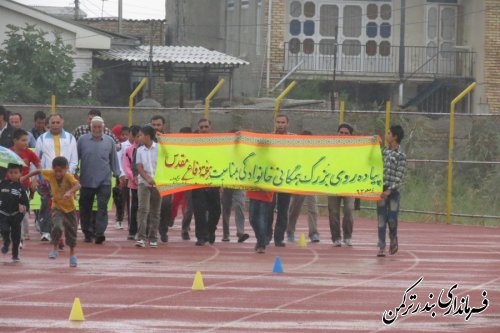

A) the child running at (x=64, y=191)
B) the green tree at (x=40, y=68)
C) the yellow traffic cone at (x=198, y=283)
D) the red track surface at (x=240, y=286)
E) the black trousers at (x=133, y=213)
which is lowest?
the red track surface at (x=240, y=286)

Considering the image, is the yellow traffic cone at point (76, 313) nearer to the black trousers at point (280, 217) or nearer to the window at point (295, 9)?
the black trousers at point (280, 217)

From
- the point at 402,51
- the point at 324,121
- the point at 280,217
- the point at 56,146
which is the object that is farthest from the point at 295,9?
the point at 56,146

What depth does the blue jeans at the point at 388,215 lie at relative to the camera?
Result: 2006 centimetres

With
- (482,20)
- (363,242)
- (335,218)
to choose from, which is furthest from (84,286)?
(482,20)

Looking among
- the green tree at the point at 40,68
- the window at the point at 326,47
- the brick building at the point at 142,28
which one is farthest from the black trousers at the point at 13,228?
the brick building at the point at 142,28

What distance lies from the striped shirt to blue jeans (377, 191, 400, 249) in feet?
0.58

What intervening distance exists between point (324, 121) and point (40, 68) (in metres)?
12.7

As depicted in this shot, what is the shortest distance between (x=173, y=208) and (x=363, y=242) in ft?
10.5

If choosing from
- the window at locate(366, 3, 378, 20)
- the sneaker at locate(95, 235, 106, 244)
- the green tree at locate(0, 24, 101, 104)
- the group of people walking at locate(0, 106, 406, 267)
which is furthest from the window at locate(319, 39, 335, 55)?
the sneaker at locate(95, 235, 106, 244)

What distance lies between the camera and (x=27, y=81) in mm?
40156

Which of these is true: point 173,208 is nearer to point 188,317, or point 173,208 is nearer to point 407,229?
point 407,229

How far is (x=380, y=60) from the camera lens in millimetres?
47719

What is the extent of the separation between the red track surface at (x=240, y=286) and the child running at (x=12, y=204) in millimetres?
448

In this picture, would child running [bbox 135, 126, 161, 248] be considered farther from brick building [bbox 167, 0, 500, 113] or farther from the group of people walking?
brick building [bbox 167, 0, 500, 113]
